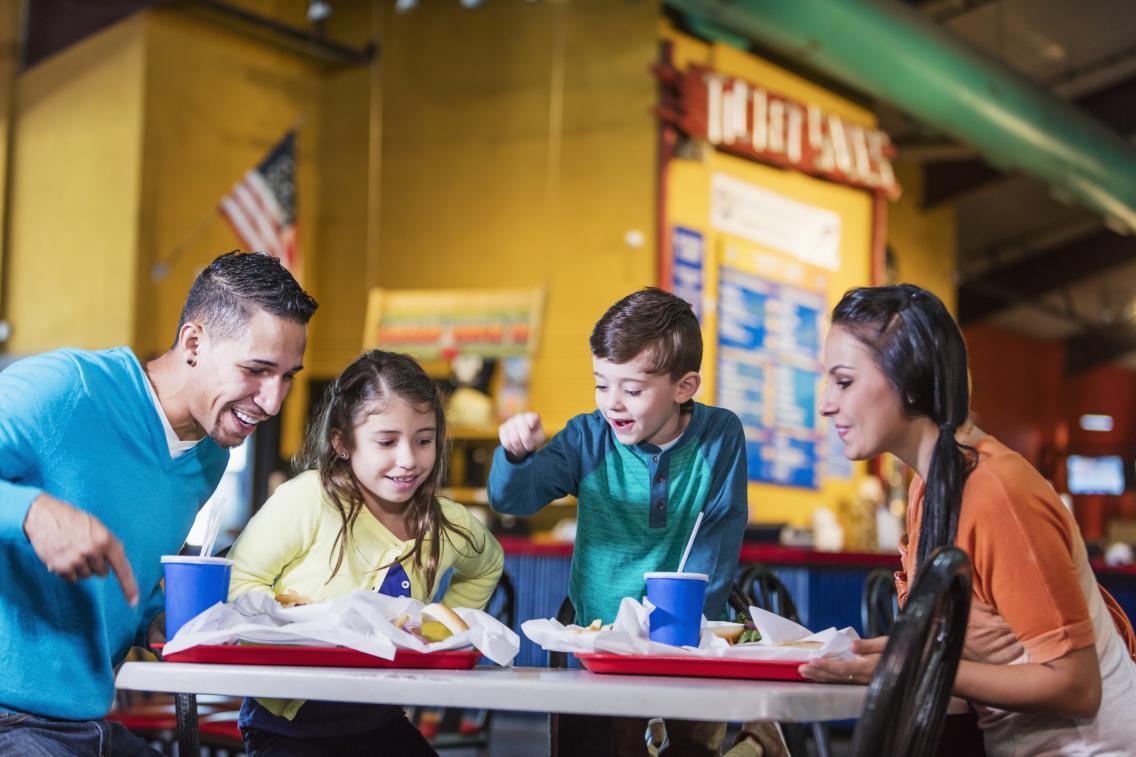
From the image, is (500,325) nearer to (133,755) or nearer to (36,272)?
(36,272)

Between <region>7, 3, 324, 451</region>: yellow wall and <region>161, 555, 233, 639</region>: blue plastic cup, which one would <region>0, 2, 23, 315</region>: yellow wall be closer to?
<region>7, 3, 324, 451</region>: yellow wall

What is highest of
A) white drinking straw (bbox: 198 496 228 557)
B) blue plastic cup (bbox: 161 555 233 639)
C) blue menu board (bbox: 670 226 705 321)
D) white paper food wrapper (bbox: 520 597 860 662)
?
blue menu board (bbox: 670 226 705 321)

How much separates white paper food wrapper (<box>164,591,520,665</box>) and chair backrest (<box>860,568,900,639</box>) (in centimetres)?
180

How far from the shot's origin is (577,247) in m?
8.64

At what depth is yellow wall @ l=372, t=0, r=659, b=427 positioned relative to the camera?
335 inches

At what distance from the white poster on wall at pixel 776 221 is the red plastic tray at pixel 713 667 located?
749cm

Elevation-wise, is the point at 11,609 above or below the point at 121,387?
below

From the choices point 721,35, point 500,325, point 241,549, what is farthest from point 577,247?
point 241,549

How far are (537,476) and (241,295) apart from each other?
0.68m

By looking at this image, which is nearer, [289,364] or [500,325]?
[289,364]

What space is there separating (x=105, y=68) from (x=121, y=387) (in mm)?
7232

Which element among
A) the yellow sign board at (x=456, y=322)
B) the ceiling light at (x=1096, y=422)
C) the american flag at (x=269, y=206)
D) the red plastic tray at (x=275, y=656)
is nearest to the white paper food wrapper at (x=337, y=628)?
the red plastic tray at (x=275, y=656)

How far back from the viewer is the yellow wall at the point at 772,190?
344 inches

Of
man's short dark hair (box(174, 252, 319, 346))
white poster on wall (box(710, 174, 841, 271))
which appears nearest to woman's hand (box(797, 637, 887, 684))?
man's short dark hair (box(174, 252, 319, 346))
